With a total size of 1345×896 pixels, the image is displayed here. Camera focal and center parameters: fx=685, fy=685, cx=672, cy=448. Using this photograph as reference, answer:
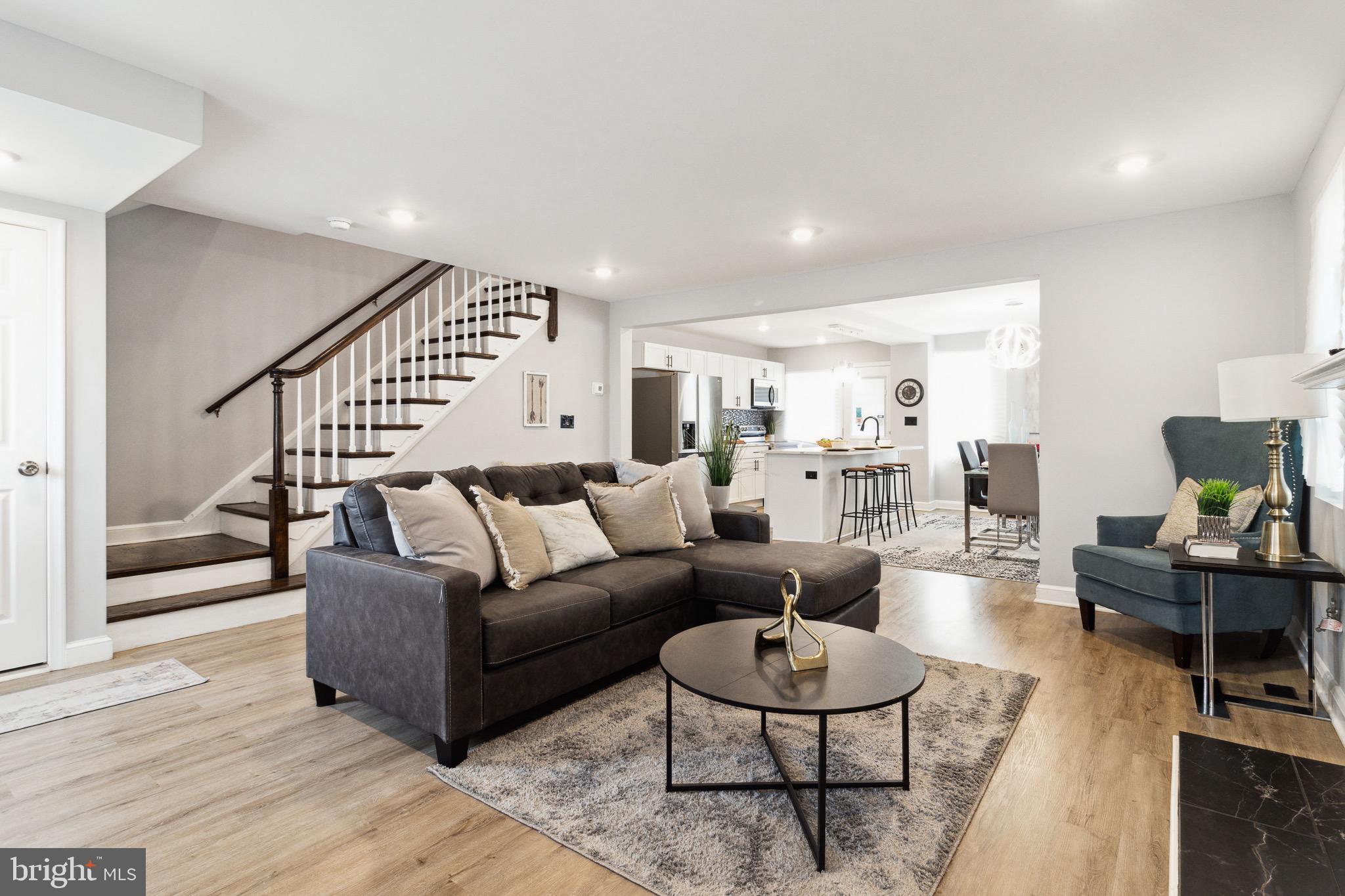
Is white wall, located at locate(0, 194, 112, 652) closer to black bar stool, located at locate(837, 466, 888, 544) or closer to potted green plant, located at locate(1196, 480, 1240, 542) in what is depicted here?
potted green plant, located at locate(1196, 480, 1240, 542)

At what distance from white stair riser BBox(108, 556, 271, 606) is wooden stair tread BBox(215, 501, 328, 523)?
1.03 ft

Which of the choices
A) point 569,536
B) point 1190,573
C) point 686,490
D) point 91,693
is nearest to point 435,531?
point 569,536

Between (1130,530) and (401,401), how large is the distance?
4.91 m

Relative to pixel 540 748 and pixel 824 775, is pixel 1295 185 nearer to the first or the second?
pixel 824 775

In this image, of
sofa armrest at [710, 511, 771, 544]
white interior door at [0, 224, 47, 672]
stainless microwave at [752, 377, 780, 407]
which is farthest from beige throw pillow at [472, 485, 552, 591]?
stainless microwave at [752, 377, 780, 407]

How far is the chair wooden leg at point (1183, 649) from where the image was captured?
3223 millimetres

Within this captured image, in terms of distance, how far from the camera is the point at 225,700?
2.86 m

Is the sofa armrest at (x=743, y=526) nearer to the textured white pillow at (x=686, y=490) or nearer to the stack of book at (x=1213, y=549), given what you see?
the textured white pillow at (x=686, y=490)

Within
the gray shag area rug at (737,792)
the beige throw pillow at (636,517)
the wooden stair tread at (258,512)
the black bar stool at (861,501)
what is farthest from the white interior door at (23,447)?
the black bar stool at (861,501)

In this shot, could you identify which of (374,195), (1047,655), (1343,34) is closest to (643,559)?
(1047,655)

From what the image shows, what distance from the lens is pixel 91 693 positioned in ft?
9.67

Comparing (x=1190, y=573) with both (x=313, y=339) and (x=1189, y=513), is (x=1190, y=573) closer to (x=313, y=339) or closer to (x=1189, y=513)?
(x=1189, y=513)

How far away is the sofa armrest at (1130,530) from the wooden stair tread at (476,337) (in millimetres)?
4513

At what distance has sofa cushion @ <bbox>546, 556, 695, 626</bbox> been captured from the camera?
2.89 m
